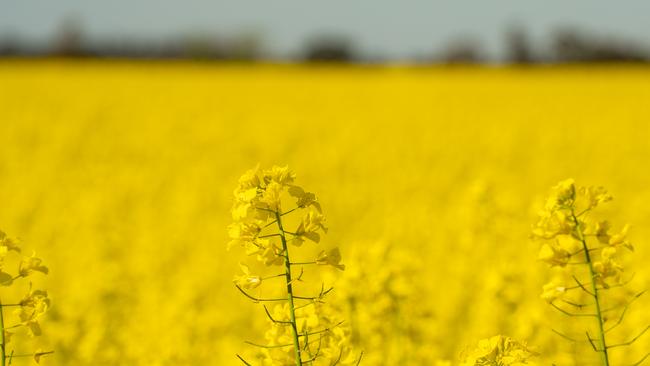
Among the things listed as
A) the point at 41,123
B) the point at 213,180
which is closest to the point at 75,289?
the point at 213,180

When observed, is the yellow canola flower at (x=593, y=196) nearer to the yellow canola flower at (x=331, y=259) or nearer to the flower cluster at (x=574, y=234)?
the flower cluster at (x=574, y=234)

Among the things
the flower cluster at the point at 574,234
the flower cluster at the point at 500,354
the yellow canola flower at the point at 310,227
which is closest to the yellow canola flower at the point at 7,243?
the yellow canola flower at the point at 310,227

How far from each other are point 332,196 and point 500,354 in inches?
345

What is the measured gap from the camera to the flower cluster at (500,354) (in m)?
1.83

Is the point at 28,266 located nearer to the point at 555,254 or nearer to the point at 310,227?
the point at 310,227

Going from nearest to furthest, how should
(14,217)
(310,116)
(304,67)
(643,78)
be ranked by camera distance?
(14,217) < (310,116) < (643,78) < (304,67)

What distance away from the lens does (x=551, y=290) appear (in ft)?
6.52

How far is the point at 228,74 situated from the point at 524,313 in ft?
87.5

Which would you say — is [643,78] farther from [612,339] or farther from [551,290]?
[551,290]

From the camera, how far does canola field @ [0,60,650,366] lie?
3.87 m

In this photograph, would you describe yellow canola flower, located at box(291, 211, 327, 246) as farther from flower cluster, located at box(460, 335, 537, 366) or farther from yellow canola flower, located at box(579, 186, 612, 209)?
yellow canola flower, located at box(579, 186, 612, 209)

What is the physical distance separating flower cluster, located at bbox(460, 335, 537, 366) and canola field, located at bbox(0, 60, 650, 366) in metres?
0.02

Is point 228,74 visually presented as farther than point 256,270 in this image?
Yes

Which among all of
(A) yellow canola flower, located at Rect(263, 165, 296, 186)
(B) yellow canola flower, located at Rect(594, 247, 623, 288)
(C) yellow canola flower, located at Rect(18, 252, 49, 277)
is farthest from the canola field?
(C) yellow canola flower, located at Rect(18, 252, 49, 277)
